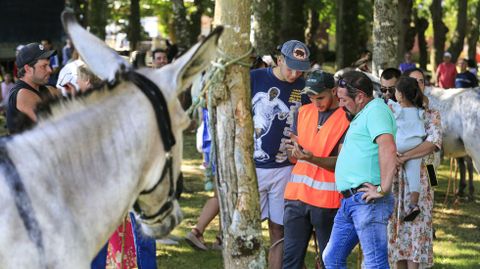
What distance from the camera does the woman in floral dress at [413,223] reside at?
24.3 feet

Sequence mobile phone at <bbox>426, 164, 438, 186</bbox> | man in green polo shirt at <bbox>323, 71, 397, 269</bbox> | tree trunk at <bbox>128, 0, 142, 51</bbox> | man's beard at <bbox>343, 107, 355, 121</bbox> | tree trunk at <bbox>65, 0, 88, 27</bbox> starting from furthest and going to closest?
tree trunk at <bbox>128, 0, 142, 51</bbox> → tree trunk at <bbox>65, 0, 88, 27</bbox> → mobile phone at <bbox>426, 164, 438, 186</bbox> → man's beard at <bbox>343, 107, 355, 121</bbox> → man in green polo shirt at <bbox>323, 71, 397, 269</bbox>

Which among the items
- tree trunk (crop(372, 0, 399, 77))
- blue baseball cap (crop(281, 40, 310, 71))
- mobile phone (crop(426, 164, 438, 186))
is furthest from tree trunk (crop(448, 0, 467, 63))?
blue baseball cap (crop(281, 40, 310, 71))

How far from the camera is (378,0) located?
12.0 meters

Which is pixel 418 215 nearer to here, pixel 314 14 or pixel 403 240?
pixel 403 240

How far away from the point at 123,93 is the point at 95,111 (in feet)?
0.49

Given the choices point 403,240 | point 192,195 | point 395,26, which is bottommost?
point 192,195

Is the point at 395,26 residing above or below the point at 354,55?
above

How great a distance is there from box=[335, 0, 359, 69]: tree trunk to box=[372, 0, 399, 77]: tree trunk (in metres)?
13.6

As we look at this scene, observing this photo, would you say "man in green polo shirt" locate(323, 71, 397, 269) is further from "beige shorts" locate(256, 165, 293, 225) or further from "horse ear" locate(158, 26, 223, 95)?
"horse ear" locate(158, 26, 223, 95)

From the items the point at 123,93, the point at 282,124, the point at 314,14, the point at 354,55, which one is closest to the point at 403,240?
the point at 282,124

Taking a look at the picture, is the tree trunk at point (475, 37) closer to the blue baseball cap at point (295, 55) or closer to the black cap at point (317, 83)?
the blue baseball cap at point (295, 55)

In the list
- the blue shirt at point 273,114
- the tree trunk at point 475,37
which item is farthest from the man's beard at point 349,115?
the tree trunk at point 475,37

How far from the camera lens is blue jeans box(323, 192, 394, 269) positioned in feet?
19.0

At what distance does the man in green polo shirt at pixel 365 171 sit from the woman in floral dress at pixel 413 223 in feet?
5.11
